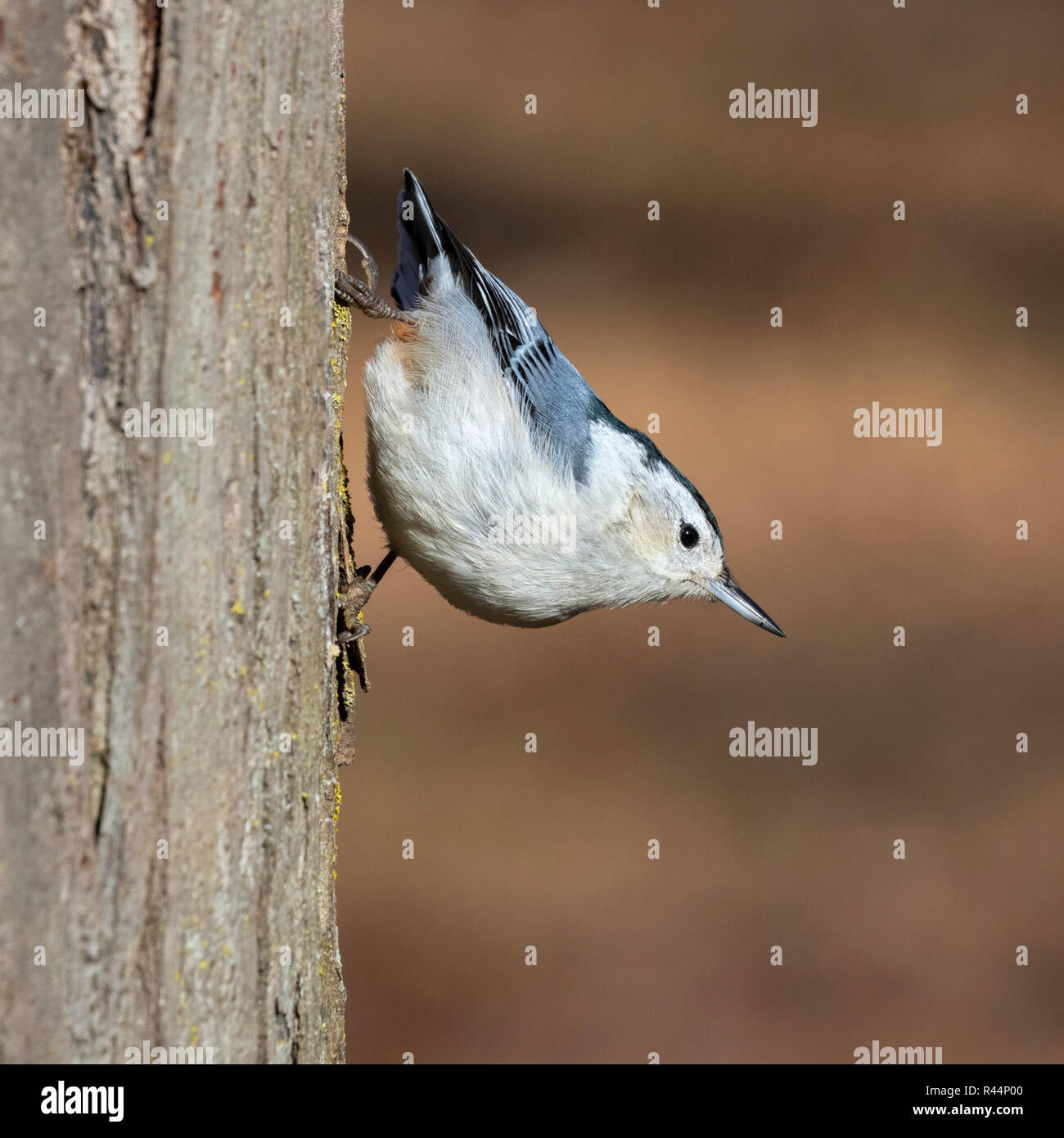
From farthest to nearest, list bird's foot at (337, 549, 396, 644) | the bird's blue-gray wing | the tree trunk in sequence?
the bird's blue-gray wing → bird's foot at (337, 549, 396, 644) → the tree trunk

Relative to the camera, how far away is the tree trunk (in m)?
0.82

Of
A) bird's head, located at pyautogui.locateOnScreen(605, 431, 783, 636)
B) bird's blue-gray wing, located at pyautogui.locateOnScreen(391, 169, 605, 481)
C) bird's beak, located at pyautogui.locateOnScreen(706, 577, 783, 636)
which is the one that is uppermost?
bird's blue-gray wing, located at pyautogui.locateOnScreen(391, 169, 605, 481)

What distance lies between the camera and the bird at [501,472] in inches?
63.4

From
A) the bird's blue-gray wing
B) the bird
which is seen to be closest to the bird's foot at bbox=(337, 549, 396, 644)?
the bird

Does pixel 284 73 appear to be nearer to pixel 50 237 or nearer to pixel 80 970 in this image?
pixel 50 237

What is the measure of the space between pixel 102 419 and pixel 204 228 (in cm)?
18

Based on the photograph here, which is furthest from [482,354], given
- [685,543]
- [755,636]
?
[755,636]

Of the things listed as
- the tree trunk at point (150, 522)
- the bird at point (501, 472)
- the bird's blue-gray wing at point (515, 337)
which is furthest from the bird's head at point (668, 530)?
the tree trunk at point (150, 522)

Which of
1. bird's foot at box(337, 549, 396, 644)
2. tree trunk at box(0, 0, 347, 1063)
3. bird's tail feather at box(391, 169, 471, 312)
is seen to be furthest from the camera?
bird's tail feather at box(391, 169, 471, 312)

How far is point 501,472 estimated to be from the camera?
1598 mm

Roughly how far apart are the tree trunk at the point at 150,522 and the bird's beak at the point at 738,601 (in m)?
1.01

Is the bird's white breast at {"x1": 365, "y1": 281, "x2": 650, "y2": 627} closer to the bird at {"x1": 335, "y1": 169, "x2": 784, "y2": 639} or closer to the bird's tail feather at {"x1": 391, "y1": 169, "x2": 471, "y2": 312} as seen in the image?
the bird at {"x1": 335, "y1": 169, "x2": 784, "y2": 639}

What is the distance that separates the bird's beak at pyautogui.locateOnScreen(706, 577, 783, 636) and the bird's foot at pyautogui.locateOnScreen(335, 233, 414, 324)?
0.68 meters

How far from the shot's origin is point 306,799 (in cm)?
114
